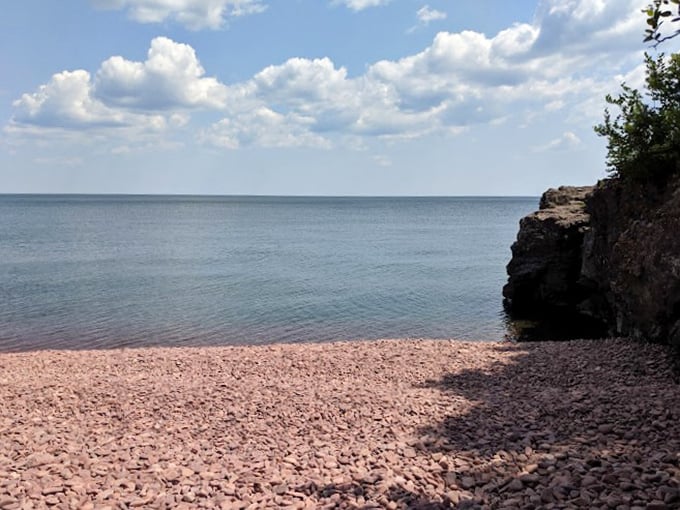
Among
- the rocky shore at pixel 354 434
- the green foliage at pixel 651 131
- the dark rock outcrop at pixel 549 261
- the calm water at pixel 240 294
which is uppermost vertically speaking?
the green foliage at pixel 651 131

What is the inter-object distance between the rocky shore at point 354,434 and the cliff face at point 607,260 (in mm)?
1311

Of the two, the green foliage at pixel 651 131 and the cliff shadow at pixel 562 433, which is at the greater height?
the green foliage at pixel 651 131

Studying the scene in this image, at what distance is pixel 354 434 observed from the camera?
9000 mm

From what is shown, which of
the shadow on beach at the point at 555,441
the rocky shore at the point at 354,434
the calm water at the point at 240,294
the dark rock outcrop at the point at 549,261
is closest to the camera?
the shadow on beach at the point at 555,441

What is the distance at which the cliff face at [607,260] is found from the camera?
1308 cm

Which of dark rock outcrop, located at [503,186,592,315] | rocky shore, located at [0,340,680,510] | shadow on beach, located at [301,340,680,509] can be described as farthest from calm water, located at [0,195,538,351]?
shadow on beach, located at [301,340,680,509]

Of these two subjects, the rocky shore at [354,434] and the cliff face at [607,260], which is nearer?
the rocky shore at [354,434]

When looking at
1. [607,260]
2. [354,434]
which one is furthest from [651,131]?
[354,434]

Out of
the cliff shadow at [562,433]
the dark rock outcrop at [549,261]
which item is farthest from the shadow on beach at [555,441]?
the dark rock outcrop at [549,261]

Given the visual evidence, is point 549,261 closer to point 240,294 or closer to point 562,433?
point 240,294

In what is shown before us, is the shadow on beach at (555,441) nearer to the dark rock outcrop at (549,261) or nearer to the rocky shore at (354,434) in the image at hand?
the rocky shore at (354,434)

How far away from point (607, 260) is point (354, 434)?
1188 centimetres

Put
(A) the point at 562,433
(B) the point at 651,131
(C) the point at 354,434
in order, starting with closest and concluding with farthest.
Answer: (A) the point at 562,433
(C) the point at 354,434
(B) the point at 651,131

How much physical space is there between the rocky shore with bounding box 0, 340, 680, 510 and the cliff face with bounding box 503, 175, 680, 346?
1.31 metres
